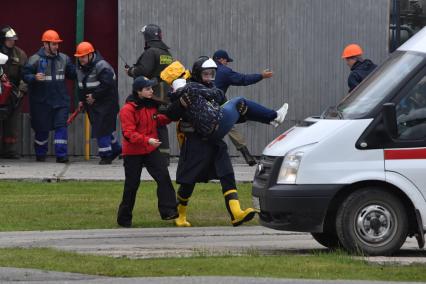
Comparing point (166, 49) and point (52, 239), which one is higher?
point (166, 49)

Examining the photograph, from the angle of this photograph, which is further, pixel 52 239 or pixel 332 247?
pixel 52 239

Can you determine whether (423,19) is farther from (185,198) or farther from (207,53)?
(185,198)

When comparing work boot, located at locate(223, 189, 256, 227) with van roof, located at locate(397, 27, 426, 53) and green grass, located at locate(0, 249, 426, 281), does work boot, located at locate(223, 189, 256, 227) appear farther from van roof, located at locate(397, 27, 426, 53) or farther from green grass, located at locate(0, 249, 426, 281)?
van roof, located at locate(397, 27, 426, 53)

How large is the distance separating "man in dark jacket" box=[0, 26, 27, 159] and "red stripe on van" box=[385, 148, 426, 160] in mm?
10145

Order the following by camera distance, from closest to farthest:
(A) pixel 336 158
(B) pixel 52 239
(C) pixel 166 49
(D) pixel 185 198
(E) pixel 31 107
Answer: (A) pixel 336 158, (B) pixel 52 239, (D) pixel 185 198, (C) pixel 166 49, (E) pixel 31 107

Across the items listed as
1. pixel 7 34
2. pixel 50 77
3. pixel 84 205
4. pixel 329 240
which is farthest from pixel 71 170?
pixel 329 240

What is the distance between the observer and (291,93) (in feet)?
70.4

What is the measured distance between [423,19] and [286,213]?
11.1 metres

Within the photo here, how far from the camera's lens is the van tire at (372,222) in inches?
447

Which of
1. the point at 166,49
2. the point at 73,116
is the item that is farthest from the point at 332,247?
the point at 73,116

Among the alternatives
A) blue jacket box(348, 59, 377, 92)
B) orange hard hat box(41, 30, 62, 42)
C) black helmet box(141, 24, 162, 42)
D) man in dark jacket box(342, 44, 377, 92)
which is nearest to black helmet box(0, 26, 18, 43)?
orange hard hat box(41, 30, 62, 42)

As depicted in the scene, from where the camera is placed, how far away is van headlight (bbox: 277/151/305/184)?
453 inches

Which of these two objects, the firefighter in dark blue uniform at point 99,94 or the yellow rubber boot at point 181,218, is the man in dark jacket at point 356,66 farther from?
the yellow rubber boot at point 181,218

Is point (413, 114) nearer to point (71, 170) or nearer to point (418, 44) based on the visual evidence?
point (418, 44)
